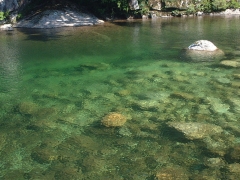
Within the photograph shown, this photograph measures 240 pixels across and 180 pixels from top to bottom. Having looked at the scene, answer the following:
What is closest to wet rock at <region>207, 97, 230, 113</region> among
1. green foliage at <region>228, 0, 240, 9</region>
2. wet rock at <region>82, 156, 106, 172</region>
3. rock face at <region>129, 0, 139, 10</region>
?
wet rock at <region>82, 156, 106, 172</region>

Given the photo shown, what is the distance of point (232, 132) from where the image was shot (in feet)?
27.4

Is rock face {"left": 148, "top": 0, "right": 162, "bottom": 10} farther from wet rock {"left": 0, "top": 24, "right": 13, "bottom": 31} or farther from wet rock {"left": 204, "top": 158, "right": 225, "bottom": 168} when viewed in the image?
wet rock {"left": 204, "top": 158, "right": 225, "bottom": 168}

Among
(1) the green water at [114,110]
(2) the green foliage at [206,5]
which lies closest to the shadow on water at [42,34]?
(1) the green water at [114,110]

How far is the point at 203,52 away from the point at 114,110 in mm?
8956

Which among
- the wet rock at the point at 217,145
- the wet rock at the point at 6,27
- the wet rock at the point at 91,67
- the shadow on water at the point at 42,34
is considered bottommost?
the wet rock at the point at 217,145

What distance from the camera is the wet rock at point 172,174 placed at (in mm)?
6516

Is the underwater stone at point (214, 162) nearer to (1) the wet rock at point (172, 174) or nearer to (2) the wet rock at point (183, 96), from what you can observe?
(1) the wet rock at point (172, 174)

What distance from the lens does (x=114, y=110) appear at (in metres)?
9.91

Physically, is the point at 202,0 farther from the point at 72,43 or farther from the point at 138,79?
the point at 138,79

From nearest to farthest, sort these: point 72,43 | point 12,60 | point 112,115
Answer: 1. point 112,115
2. point 12,60
3. point 72,43

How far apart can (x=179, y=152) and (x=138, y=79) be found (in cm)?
590

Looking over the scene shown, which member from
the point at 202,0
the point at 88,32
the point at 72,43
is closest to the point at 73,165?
the point at 72,43

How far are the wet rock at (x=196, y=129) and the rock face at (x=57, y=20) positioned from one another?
20436 mm

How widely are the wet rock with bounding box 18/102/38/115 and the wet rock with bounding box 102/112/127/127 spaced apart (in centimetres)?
246
